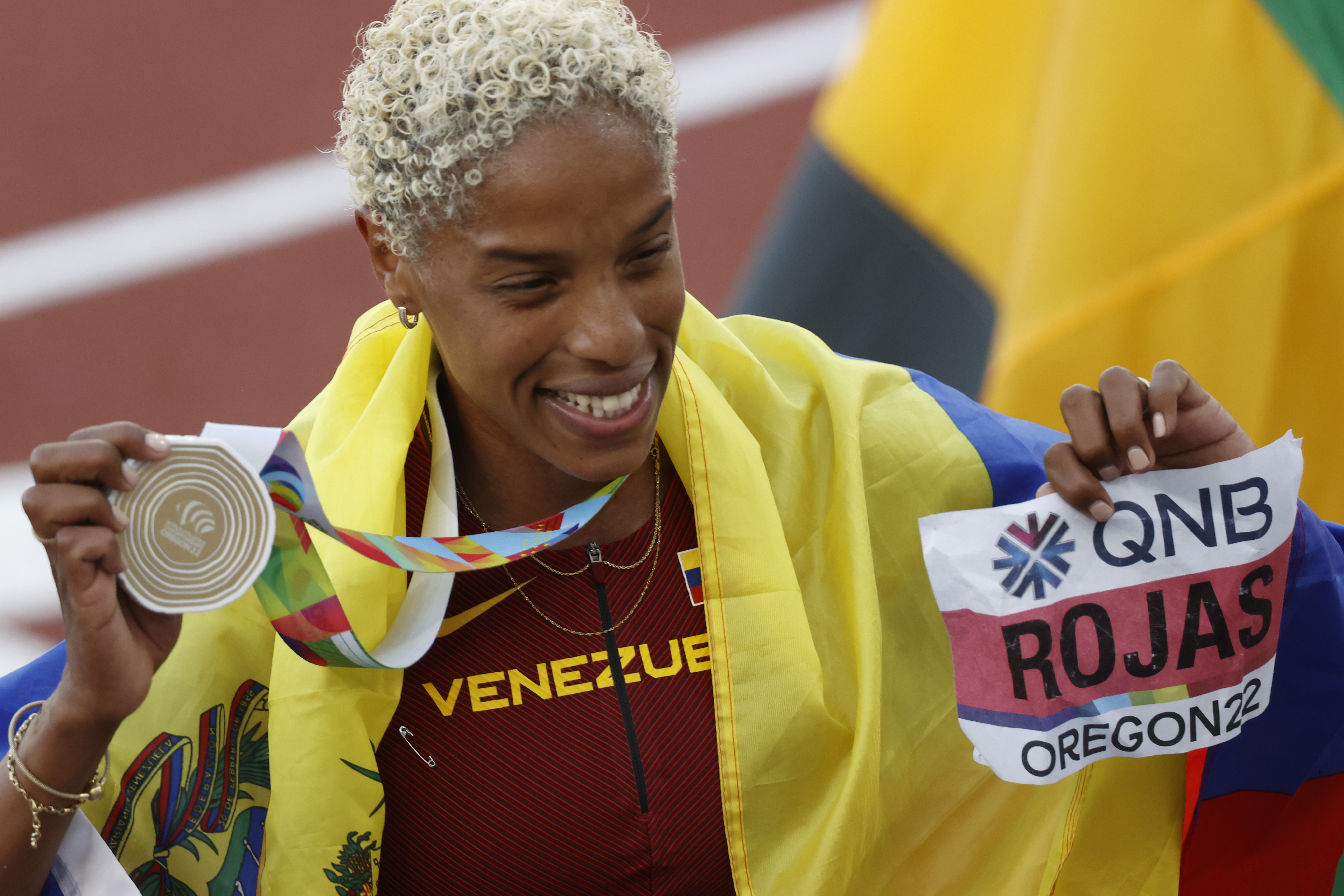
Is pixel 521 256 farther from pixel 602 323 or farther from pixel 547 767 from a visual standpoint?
pixel 547 767

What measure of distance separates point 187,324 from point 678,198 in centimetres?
248

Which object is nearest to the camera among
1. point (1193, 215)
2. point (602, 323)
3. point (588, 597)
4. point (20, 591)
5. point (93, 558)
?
point (93, 558)

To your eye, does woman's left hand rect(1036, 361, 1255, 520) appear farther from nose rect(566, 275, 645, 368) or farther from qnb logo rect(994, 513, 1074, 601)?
nose rect(566, 275, 645, 368)

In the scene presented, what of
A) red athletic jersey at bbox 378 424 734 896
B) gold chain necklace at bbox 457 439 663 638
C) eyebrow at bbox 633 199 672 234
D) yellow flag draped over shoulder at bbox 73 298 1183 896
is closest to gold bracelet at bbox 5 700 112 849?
yellow flag draped over shoulder at bbox 73 298 1183 896

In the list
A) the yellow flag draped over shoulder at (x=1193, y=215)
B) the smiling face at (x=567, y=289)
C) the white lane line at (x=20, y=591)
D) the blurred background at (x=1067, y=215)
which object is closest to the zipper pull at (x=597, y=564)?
the smiling face at (x=567, y=289)

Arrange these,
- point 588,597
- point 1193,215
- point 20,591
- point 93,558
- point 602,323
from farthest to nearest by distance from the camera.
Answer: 1. point 20,591
2. point 1193,215
3. point 588,597
4. point 602,323
5. point 93,558

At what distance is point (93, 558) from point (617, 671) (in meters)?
0.78

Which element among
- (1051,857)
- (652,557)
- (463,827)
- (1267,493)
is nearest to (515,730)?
(463,827)

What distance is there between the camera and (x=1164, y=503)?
6.29 ft

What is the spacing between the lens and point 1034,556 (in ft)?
6.32

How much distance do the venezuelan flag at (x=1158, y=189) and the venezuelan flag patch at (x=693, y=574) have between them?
1.27 m

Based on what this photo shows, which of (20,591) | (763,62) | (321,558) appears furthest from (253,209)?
(321,558)

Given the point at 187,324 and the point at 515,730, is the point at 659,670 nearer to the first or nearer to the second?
the point at 515,730

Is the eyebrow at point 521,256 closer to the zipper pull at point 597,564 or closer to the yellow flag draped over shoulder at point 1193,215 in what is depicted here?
the zipper pull at point 597,564
